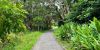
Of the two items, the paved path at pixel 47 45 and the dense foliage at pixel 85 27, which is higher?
the dense foliage at pixel 85 27

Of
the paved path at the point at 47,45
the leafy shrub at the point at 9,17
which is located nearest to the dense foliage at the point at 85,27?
the paved path at the point at 47,45

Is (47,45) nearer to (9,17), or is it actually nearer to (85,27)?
(9,17)

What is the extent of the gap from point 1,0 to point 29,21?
47.8 metres

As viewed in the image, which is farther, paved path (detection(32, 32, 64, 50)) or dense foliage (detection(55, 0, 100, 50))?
paved path (detection(32, 32, 64, 50))

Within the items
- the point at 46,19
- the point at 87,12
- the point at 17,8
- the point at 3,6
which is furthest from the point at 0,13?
the point at 46,19

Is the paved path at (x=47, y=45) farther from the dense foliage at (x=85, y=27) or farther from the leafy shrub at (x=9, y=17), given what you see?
the leafy shrub at (x=9, y=17)

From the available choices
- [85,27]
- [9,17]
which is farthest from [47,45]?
[85,27]

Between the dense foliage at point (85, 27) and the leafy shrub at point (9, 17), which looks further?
the leafy shrub at point (9, 17)

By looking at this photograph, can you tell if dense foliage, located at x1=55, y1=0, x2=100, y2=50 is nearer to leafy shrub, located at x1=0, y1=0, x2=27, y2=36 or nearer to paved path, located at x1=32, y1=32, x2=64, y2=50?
paved path, located at x1=32, y1=32, x2=64, y2=50

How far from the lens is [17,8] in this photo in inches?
711

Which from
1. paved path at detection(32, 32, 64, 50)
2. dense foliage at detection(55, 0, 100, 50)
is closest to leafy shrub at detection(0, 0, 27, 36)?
paved path at detection(32, 32, 64, 50)

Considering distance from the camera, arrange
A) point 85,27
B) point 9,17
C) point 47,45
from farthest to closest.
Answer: point 47,45, point 9,17, point 85,27

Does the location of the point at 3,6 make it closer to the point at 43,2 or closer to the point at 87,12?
the point at 87,12

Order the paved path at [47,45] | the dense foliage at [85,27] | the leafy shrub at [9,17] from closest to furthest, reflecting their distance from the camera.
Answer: the dense foliage at [85,27] < the leafy shrub at [9,17] < the paved path at [47,45]
